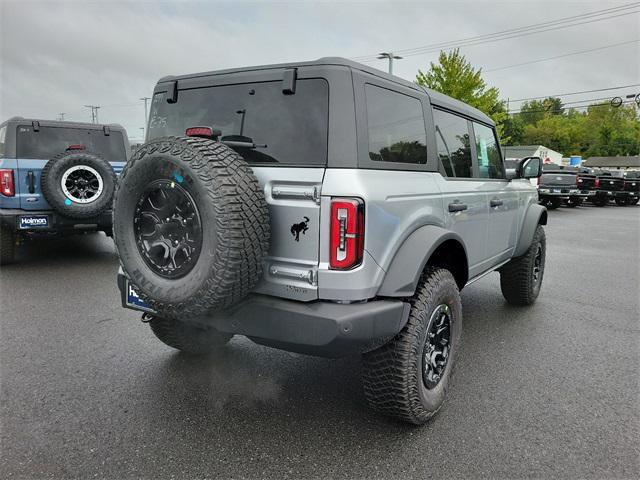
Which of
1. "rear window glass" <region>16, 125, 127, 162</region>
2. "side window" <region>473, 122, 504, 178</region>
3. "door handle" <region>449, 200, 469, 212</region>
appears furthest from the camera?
"rear window glass" <region>16, 125, 127, 162</region>

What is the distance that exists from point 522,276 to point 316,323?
347 centimetres

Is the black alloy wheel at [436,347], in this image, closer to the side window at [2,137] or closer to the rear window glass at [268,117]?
the rear window glass at [268,117]

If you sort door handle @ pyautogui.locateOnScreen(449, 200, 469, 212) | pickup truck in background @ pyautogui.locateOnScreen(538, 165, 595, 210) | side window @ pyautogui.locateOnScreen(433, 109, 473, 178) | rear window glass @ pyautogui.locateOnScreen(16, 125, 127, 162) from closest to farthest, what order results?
door handle @ pyautogui.locateOnScreen(449, 200, 469, 212)
side window @ pyautogui.locateOnScreen(433, 109, 473, 178)
rear window glass @ pyautogui.locateOnScreen(16, 125, 127, 162)
pickup truck in background @ pyautogui.locateOnScreen(538, 165, 595, 210)

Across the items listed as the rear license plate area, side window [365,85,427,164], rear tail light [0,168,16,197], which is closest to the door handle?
side window [365,85,427,164]

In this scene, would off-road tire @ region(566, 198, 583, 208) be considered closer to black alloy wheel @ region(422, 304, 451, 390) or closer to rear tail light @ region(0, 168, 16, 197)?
black alloy wheel @ region(422, 304, 451, 390)

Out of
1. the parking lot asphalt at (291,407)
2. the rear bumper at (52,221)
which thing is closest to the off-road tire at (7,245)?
the rear bumper at (52,221)

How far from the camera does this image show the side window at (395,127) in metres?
2.54

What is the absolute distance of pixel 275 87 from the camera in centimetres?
261

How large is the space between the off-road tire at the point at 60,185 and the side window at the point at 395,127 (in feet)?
15.2

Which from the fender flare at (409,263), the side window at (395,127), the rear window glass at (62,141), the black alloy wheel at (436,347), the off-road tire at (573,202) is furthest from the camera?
the off-road tire at (573,202)

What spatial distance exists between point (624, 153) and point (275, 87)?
395 ft

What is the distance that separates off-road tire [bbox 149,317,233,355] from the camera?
3.38m

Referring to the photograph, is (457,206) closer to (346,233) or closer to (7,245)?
(346,233)

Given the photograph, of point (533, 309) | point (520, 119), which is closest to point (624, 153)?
point (520, 119)
